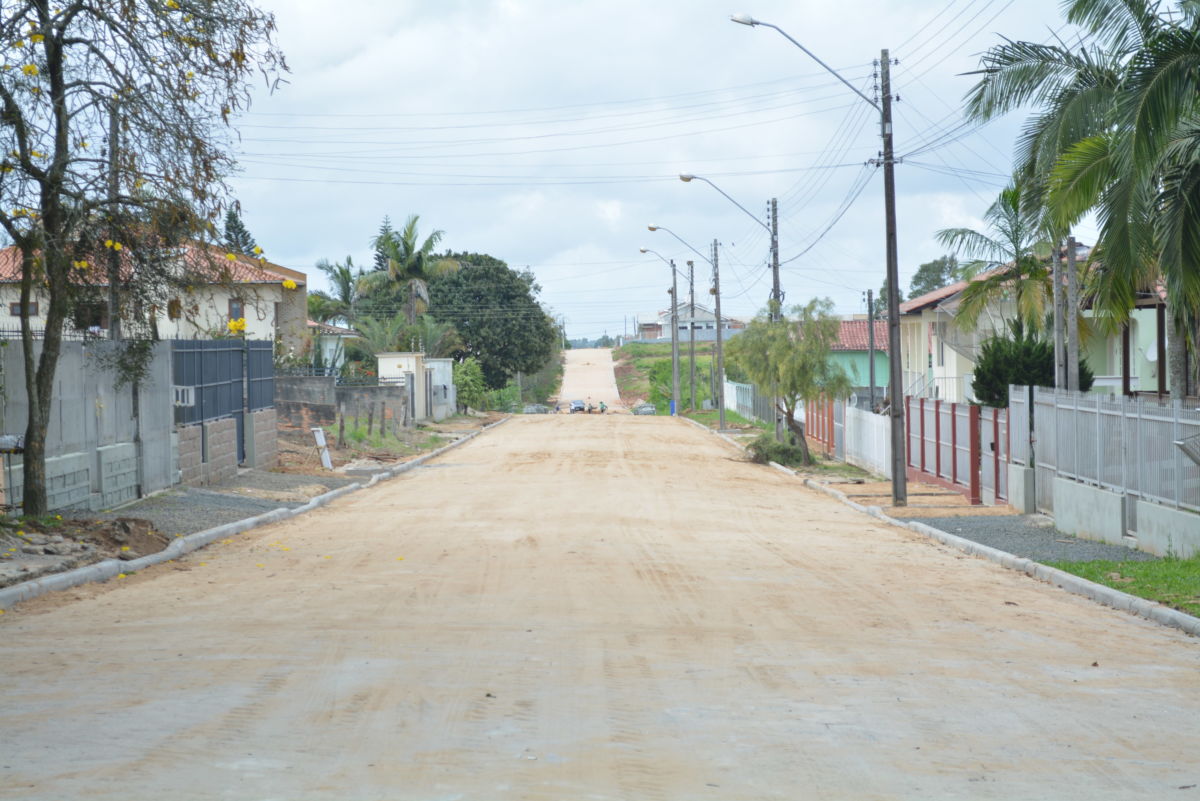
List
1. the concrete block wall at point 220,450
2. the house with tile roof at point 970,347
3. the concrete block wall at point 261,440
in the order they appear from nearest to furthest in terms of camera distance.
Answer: the concrete block wall at point 220,450, the concrete block wall at point 261,440, the house with tile roof at point 970,347

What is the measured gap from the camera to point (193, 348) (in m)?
26.0

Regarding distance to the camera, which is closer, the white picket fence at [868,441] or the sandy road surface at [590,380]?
the white picket fence at [868,441]

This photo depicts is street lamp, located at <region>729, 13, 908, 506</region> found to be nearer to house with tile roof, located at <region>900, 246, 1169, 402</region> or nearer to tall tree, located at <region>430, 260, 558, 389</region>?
house with tile roof, located at <region>900, 246, 1169, 402</region>

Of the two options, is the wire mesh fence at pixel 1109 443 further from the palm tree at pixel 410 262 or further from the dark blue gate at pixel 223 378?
the palm tree at pixel 410 262

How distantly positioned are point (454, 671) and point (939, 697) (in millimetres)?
3194

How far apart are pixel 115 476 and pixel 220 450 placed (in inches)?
265

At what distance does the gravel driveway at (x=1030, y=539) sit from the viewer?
627 inches

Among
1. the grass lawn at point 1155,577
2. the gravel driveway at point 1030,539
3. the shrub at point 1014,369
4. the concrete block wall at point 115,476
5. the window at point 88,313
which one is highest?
the window at point 88,313

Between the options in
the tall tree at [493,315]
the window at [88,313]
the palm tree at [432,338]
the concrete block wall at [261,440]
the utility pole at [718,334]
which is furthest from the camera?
the tall tree at [493,315]

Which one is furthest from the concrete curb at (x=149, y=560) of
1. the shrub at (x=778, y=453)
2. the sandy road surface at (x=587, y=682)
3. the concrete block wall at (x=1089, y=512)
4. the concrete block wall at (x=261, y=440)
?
the shrub at (x=778, y=453)

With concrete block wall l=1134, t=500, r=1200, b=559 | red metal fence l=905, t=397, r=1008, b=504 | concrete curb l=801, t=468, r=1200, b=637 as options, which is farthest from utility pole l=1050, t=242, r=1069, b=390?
concrete block wall l=1134, t=500, r=1200, b=559

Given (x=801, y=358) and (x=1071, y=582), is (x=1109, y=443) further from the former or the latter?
(x=801, y=358)

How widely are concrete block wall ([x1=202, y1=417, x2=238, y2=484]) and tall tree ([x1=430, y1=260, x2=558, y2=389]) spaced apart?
5879 centimetres

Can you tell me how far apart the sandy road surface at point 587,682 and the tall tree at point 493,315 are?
7147 cm
